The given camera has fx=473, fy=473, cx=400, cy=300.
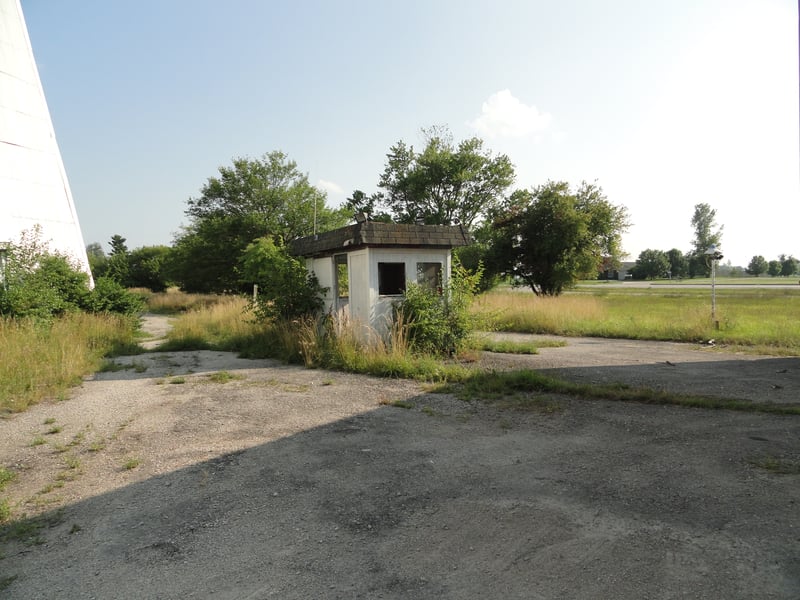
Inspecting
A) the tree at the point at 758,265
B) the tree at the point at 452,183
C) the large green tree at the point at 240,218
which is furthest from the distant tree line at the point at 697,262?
the large green tree at the point at 240,218

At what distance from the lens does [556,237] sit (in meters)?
23.9

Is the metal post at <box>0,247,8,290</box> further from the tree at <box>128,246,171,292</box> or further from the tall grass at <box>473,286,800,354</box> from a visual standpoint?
the tree at <box>128,246,171,292</box>

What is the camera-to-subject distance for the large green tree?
98.5 feet

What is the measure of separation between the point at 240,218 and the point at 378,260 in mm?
23629

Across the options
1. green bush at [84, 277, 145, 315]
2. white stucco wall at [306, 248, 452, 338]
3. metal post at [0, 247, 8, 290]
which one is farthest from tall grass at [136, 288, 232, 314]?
white stucco wall at [306, 248, 452, 338]

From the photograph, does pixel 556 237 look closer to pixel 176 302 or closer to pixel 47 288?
pixel 47 288

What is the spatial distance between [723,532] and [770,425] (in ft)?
9.83

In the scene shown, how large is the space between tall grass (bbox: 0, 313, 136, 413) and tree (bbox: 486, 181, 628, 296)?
19.3m

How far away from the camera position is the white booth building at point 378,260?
9.82m

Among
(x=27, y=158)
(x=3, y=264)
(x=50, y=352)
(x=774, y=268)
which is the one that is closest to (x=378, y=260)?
(x=50, y=352)

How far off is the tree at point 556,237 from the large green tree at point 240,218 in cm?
1095

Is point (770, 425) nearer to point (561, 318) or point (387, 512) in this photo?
point (387, 512)

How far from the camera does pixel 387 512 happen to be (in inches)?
135

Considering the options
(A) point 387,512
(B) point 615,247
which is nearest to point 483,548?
(A) point 387,512
